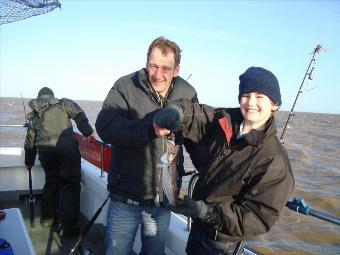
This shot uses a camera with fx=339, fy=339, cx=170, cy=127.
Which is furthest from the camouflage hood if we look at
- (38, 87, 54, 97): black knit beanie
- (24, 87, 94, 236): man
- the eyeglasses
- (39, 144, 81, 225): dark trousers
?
the eyeglasses

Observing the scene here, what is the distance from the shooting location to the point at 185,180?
1394cm

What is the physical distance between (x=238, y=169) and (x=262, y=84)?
0.61m

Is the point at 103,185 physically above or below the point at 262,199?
below

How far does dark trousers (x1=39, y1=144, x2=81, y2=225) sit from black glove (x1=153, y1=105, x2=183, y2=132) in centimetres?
320

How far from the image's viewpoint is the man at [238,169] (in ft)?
7.33

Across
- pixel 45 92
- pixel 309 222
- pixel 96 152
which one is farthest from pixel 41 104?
pixel 309 222

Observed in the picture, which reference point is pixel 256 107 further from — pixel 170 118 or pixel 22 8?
pixel 22 8

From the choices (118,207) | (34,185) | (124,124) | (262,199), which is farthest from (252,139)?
(34,185)

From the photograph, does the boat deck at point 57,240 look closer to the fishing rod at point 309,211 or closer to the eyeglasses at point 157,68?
the eyeglasses at point 157,68

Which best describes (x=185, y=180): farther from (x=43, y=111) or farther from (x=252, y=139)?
(x=252, y=139)

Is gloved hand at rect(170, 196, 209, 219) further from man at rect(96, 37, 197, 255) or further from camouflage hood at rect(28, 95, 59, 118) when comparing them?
camouflage hood at rect(28, 95, 59, 118)

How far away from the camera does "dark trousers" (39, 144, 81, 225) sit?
5270 mm

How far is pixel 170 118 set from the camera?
7.98 feet

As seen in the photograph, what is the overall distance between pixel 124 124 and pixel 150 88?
44 cm
